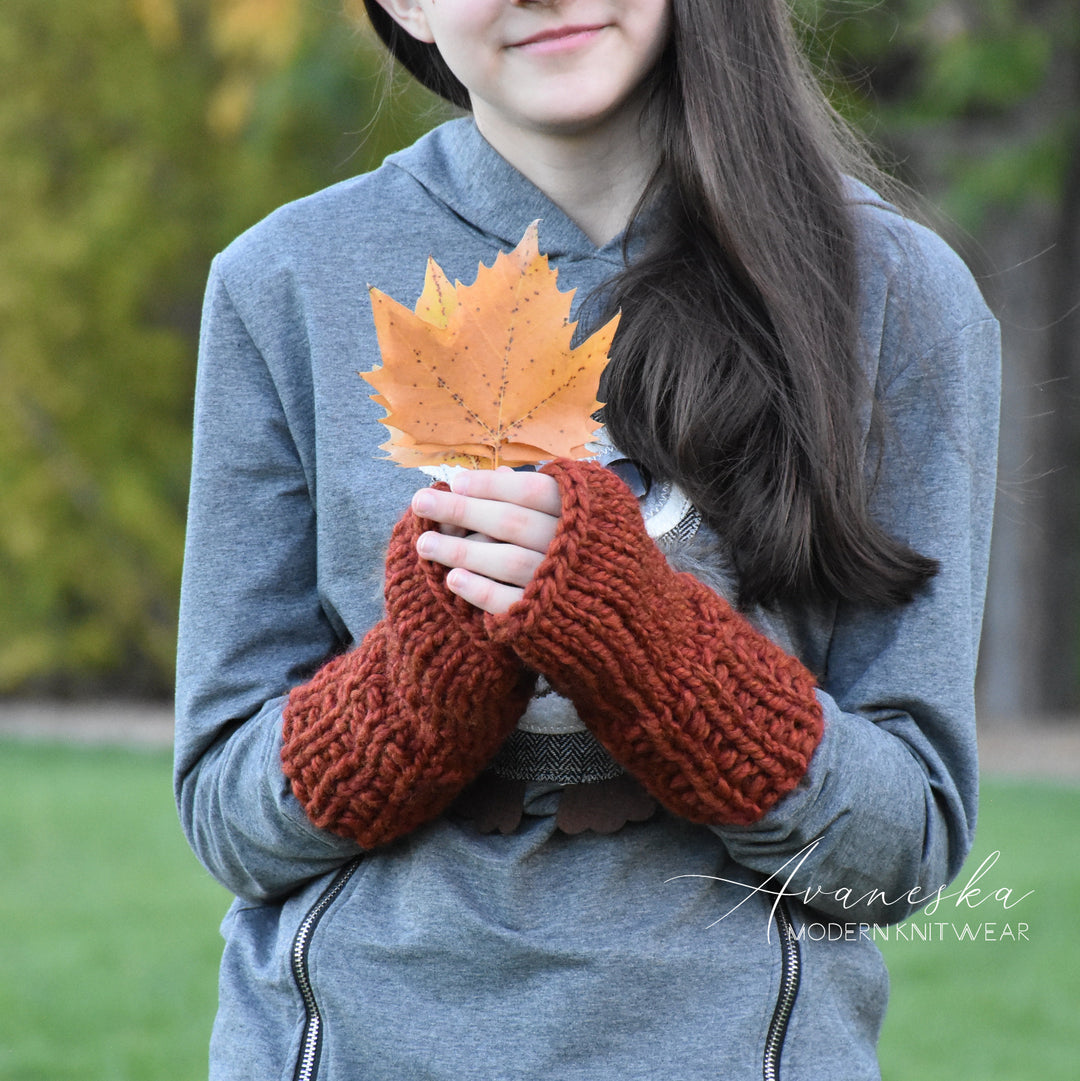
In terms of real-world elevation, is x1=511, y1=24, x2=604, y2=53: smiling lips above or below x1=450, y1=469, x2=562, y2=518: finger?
above

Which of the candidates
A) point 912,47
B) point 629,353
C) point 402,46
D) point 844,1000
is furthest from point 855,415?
point 912,47

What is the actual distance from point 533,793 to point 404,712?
18cm

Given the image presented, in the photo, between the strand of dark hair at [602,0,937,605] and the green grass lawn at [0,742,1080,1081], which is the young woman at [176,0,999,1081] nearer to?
the strand of dark hair at [602,0,937,605]

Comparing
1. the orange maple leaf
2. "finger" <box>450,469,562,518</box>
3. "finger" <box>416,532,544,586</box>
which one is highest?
the orange maple leaf

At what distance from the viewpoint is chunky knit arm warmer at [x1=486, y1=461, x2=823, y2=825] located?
116cm

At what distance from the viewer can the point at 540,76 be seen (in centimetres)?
143

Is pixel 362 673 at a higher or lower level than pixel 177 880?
higher

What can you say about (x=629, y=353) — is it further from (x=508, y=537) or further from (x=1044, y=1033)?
(x=1044, y=1033)

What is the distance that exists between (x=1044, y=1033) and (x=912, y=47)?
7780 millimetres

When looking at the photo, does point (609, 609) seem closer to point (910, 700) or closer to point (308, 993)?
point (910, 700)

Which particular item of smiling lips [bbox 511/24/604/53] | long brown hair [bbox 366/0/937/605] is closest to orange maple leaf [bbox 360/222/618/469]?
long brown hair [bbox 366/0/937/605]

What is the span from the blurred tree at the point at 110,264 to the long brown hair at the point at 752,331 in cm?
873

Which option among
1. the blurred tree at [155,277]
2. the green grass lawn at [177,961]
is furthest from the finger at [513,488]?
the blurred tree at [155,277]

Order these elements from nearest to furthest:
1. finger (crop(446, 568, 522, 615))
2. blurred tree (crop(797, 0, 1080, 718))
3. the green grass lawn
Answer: finger (crop(446, 568, 522, 615)), the green grass lawn, blurred tree (crop(797, 0, 1080, 718))
